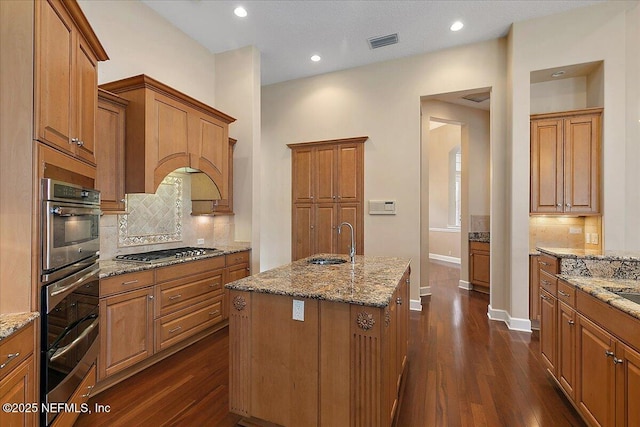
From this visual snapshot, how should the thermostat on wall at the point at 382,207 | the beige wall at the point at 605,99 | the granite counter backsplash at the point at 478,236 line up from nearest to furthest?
1. the beige wall at the point at 605,99
2. the thermostat on wall at the point at 382,207
3. the granite counter backsplash at the point at 478,236

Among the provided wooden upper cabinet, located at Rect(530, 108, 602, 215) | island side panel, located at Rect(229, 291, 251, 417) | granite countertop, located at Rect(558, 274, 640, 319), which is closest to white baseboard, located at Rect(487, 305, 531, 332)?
wooden upper cabinet, located at Rect(530, 108, 602, 215)

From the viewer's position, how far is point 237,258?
3.74 meters

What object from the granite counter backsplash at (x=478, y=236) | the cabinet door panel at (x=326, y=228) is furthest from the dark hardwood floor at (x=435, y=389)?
the granite counter backsplash at (x=478, y=236)

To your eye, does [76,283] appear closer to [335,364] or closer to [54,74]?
[54,74]

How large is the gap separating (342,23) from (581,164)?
3.37 metres

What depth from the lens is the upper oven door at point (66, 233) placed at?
57.0 inches

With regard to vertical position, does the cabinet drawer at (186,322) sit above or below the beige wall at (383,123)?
below

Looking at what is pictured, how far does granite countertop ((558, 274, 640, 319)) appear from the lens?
1441 millimetres

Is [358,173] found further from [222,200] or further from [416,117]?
Result: [222,200]

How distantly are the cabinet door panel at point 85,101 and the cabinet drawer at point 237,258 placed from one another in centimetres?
184

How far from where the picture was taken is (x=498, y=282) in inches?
156

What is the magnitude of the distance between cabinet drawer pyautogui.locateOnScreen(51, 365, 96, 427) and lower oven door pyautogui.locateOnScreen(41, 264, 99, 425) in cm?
5

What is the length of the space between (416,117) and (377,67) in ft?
3.45

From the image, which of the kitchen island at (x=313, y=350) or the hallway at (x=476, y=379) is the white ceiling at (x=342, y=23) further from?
the hallway at (x=476, y=379)
